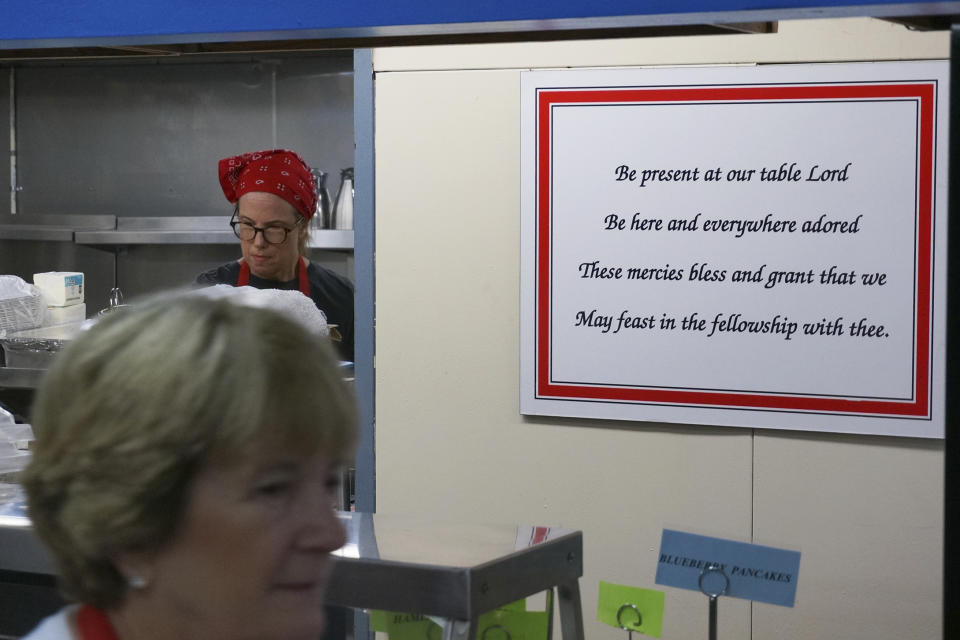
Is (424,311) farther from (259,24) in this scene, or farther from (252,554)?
(252,554)

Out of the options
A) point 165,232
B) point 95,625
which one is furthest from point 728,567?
point 165,232

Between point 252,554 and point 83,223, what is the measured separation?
4.23 meters

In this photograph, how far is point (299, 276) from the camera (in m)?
3.36

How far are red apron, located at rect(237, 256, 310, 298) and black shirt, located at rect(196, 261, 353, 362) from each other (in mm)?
26

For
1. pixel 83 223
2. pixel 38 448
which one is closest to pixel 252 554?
pixel 38 448

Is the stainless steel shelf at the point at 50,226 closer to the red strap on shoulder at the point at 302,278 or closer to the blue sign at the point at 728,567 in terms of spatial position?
the red strap on shoulder at the point at 302,278

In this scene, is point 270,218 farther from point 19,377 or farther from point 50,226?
point 50,226

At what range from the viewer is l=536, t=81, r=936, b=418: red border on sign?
2.53m

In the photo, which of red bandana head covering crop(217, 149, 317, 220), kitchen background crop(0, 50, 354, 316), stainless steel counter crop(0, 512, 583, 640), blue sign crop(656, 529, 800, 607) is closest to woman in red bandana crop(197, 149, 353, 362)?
red bandana head covering crop(217, 149, 317, 220)

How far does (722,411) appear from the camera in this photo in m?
2.69

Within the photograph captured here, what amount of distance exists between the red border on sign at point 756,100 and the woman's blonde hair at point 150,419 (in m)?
2.00

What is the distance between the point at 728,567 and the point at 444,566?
352mm

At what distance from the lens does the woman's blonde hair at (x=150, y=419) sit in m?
0.72

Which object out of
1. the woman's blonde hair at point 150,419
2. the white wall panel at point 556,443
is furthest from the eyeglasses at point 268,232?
the woman's blonde hair at point 150,419
